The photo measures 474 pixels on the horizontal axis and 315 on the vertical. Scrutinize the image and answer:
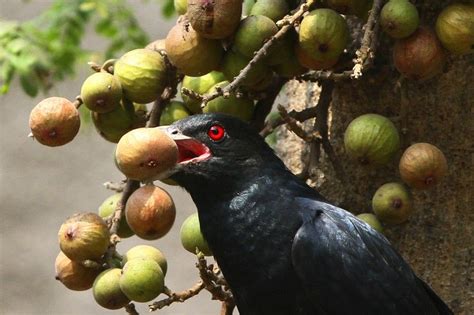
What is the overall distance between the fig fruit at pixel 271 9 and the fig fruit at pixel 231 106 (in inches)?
8.9

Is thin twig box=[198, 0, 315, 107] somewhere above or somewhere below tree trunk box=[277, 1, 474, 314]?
above

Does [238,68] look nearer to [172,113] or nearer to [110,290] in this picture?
[172,113]

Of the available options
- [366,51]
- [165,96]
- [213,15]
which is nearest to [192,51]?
[213,15]

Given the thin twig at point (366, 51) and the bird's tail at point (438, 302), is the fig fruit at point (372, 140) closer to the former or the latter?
the thin twig at point (366, 51)

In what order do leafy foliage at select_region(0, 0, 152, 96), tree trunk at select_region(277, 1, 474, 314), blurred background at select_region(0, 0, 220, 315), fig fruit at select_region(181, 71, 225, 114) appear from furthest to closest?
blurred background at select_region(0, 0, 220, 315)
leafy foliage at select_region(0, 0, 152, 96)
tree trunk at select_region(277, 1, 474, 314)
fig fruit at select_region(181, 71, 225, 114)

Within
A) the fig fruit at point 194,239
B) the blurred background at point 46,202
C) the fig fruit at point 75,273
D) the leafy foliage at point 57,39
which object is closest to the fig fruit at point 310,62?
the fig fruit at point 194,239

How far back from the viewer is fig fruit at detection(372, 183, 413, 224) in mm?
3004

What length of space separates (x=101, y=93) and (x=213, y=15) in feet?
1.23

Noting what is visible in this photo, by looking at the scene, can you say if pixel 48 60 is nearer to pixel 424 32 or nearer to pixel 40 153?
pixel 424 32

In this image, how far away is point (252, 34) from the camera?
9.59ft

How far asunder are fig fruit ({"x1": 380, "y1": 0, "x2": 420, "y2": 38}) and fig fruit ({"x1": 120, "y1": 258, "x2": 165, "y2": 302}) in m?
0.90

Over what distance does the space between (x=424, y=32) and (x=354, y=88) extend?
44 centimetres

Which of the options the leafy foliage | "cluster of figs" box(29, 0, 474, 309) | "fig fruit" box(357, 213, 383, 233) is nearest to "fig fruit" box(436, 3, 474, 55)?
"cluster of figs" box(29, 0, 474, 309)

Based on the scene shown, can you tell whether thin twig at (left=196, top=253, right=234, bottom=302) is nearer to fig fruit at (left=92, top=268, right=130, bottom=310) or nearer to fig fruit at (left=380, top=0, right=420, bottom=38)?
fig fruit at (left=92, top=268, right=130, bottom=310)
